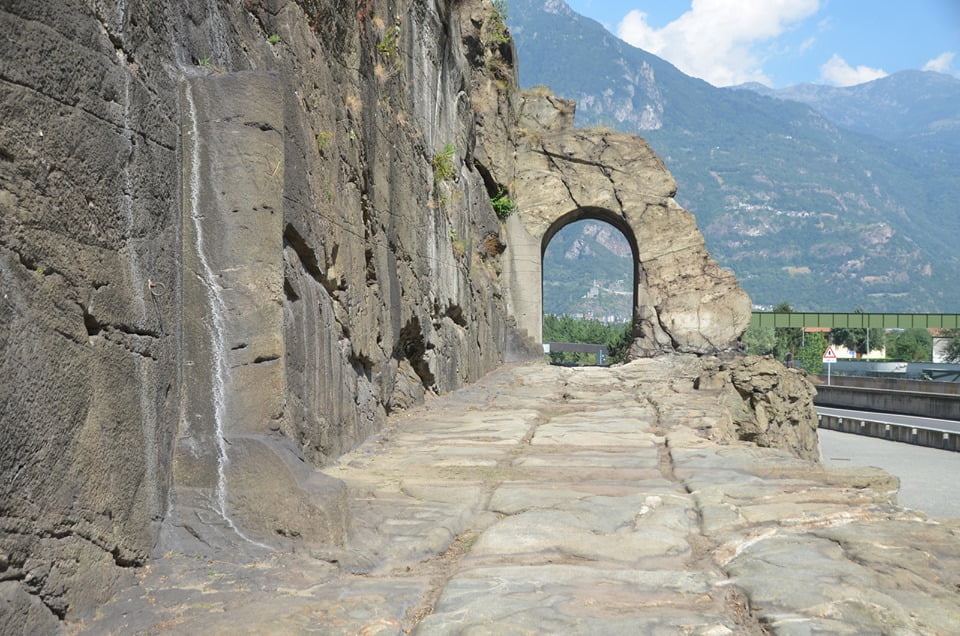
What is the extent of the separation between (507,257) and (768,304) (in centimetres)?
16478

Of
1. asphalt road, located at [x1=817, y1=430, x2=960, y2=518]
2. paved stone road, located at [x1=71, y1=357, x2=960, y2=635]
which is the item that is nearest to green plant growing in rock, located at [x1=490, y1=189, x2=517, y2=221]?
asphalt road, located at [x1=817, y1=430, x2=960, y2=518]

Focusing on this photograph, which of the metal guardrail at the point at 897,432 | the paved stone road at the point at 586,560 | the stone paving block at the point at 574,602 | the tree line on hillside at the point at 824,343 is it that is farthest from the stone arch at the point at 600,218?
the tree line on hillside at the point at 824,343

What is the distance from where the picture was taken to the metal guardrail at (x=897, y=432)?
Result: 78.8 ft

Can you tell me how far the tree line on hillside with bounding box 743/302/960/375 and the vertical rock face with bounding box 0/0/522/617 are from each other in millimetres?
46541

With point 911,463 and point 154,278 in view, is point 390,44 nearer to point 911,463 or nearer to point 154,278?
point 154,278

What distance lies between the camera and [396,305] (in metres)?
9.23

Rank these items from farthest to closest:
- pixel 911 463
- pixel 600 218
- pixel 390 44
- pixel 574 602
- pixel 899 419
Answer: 1. pixel 899 419
2. pixel 600 218
3. pixel 911 463
4. pixel 390 44
5. pixel 574 602

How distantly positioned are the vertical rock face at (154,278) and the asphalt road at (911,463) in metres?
11.3

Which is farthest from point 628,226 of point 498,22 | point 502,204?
point 498,22

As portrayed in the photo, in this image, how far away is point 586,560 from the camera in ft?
13.0

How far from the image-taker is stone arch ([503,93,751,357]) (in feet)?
78.5

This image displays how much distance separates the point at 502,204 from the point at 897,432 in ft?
41.5

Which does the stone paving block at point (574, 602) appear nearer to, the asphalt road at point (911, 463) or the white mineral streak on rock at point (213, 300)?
the white mineral streak on rock at point (213, 300)

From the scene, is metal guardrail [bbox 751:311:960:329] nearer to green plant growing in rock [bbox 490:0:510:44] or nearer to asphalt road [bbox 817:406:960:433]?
asphalt road [bbox 817:406:960:433]
